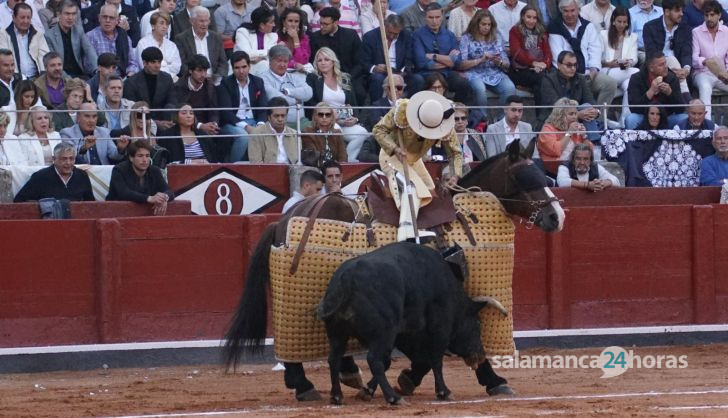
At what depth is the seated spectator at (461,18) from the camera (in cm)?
1459

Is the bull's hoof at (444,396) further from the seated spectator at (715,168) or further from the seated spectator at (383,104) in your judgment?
the seated spectator at (715,168)

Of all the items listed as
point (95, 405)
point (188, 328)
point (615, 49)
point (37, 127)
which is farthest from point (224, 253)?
point (615, 49)

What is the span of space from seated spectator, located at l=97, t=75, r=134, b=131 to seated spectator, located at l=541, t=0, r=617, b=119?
15.0ft

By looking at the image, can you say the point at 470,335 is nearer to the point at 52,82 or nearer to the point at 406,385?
the point at 406,385

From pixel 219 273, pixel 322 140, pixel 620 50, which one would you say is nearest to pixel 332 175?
pixel 219 273

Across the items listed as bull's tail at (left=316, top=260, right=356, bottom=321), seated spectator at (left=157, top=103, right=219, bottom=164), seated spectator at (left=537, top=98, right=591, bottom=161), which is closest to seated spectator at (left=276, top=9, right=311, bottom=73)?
seated spectator at (left=157, top=103, right=219, bottom=164)

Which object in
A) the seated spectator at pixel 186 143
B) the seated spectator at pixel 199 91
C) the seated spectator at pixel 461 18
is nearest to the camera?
the seated spectator at pixel 186 143

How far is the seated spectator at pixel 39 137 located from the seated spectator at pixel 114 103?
608 millimetres

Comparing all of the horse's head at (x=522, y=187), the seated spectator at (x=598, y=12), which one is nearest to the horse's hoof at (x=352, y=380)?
the horse's head at (x=522, y=187)

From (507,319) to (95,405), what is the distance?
8.66 feet

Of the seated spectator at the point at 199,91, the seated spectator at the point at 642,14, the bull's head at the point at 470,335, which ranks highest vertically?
the seated spectator at the point at 642,14

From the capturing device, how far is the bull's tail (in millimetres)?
8070

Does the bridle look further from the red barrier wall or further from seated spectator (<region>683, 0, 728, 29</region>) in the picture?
seated spectator (<region>683, 0, 728, 29</region>)

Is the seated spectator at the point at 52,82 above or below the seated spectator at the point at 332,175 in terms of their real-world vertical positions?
above
